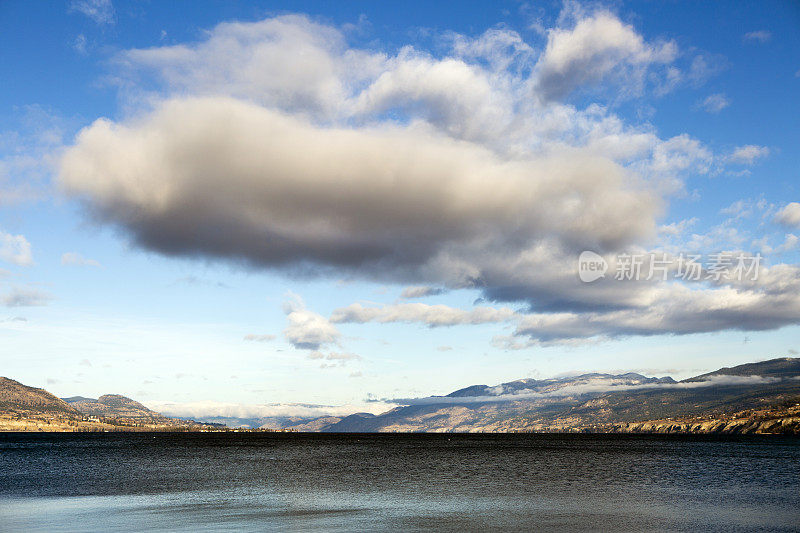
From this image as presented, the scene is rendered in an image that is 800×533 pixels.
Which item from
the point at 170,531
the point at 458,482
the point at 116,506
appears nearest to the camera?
the point at 170,531

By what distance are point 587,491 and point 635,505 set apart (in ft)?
50.1

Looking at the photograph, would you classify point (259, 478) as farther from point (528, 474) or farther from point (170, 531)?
point (170, 531)

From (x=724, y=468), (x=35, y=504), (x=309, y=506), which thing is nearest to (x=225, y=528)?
(x=309, y=506)

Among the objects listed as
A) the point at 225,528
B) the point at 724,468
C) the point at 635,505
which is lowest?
the point at 724,468

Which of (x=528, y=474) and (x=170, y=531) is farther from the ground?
(x=170, y=531)

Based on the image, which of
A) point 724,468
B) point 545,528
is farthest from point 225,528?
point 724,468

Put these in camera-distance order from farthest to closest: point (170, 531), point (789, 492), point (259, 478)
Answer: point (259, 478), point (789, 492), point (170, 531)

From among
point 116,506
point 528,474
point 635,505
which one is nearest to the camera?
point 116,506

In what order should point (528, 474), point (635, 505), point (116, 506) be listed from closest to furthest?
point (116, 506), point (635, 505), point (528, 474)

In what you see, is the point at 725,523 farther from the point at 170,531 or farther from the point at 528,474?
the point at 528,474

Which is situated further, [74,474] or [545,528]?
[74,474]

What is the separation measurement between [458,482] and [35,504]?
5974 centimetres

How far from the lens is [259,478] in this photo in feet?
338

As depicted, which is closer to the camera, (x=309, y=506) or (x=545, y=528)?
(x=545, y=528)
